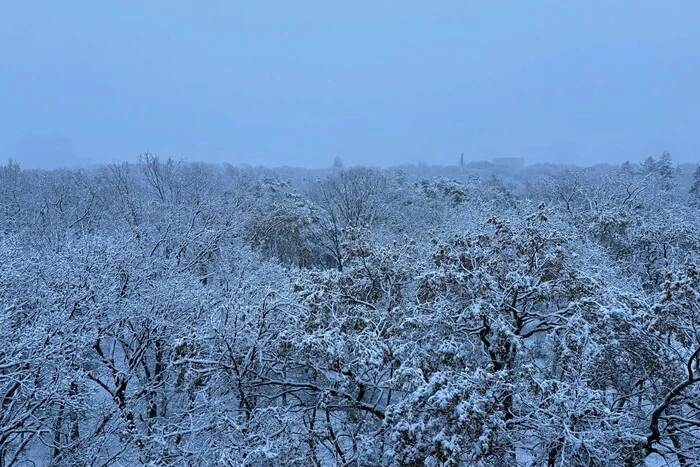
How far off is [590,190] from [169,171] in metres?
29.4

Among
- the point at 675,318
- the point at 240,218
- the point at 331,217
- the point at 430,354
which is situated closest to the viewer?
the point at 675,318

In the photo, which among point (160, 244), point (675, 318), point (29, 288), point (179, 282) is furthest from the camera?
point (160, 244)

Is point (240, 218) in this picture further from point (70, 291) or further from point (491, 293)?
point (491, 293)

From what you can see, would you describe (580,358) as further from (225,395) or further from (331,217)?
(331,217)

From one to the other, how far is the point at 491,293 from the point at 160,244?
13.9 m

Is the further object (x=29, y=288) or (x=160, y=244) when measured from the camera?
(x=160, y=244)

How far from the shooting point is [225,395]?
1032cm

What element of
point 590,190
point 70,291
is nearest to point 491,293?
point 70,291

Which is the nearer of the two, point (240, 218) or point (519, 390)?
point (519, 390)

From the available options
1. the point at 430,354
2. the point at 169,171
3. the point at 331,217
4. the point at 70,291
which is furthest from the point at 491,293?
the point at 169,171

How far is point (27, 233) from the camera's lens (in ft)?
59.8

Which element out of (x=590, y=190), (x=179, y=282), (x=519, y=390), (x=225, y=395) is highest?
(x=590, y=190)

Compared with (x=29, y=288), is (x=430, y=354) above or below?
below

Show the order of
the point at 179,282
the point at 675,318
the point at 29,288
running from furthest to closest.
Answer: the point at 179,282 → the point at 29,288 → the point at 675,318
